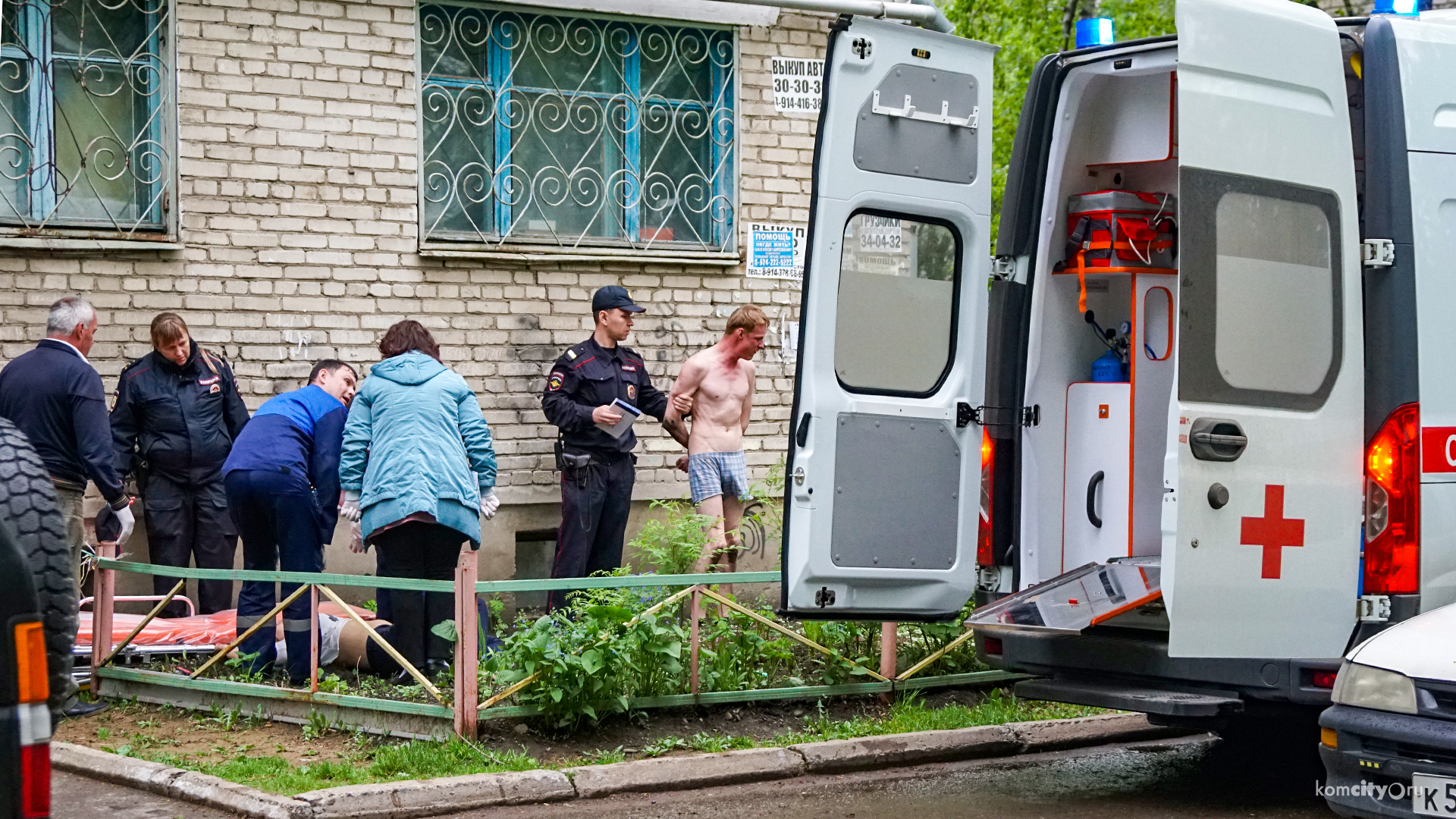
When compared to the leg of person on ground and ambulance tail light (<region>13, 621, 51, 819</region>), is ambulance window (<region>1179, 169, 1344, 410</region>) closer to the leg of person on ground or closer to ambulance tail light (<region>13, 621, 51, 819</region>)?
ambulance tail light (<region>13, 621, 51, 819</region>)

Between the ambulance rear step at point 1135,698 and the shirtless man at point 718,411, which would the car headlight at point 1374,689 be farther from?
the shirtless man at point 718,411

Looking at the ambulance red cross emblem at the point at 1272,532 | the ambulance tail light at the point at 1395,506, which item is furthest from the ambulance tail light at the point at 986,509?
the ambulance tail light at the point at 1395,506

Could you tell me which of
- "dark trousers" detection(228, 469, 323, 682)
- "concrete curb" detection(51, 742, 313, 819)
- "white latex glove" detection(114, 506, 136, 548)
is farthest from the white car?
"white latex glove" detection(114, 506, 136, 548)

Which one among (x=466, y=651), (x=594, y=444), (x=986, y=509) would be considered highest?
(x=594, y=444)

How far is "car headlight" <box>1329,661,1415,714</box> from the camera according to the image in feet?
15.1

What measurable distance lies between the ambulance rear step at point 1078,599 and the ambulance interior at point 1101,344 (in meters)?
0.01

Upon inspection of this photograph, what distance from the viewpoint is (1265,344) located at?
17.1ft

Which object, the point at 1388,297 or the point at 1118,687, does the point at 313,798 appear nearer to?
the point at 1118,687

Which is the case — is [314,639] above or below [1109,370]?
below

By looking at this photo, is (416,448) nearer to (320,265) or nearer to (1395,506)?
(320,265)

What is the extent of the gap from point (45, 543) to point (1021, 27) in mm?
16211

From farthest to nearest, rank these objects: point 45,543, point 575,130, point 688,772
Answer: point 575,130, point 688,772, point 45,543

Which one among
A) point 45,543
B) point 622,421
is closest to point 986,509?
point 622,421

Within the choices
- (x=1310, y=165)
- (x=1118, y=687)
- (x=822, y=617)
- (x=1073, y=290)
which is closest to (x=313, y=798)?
(x=822, y=617)
